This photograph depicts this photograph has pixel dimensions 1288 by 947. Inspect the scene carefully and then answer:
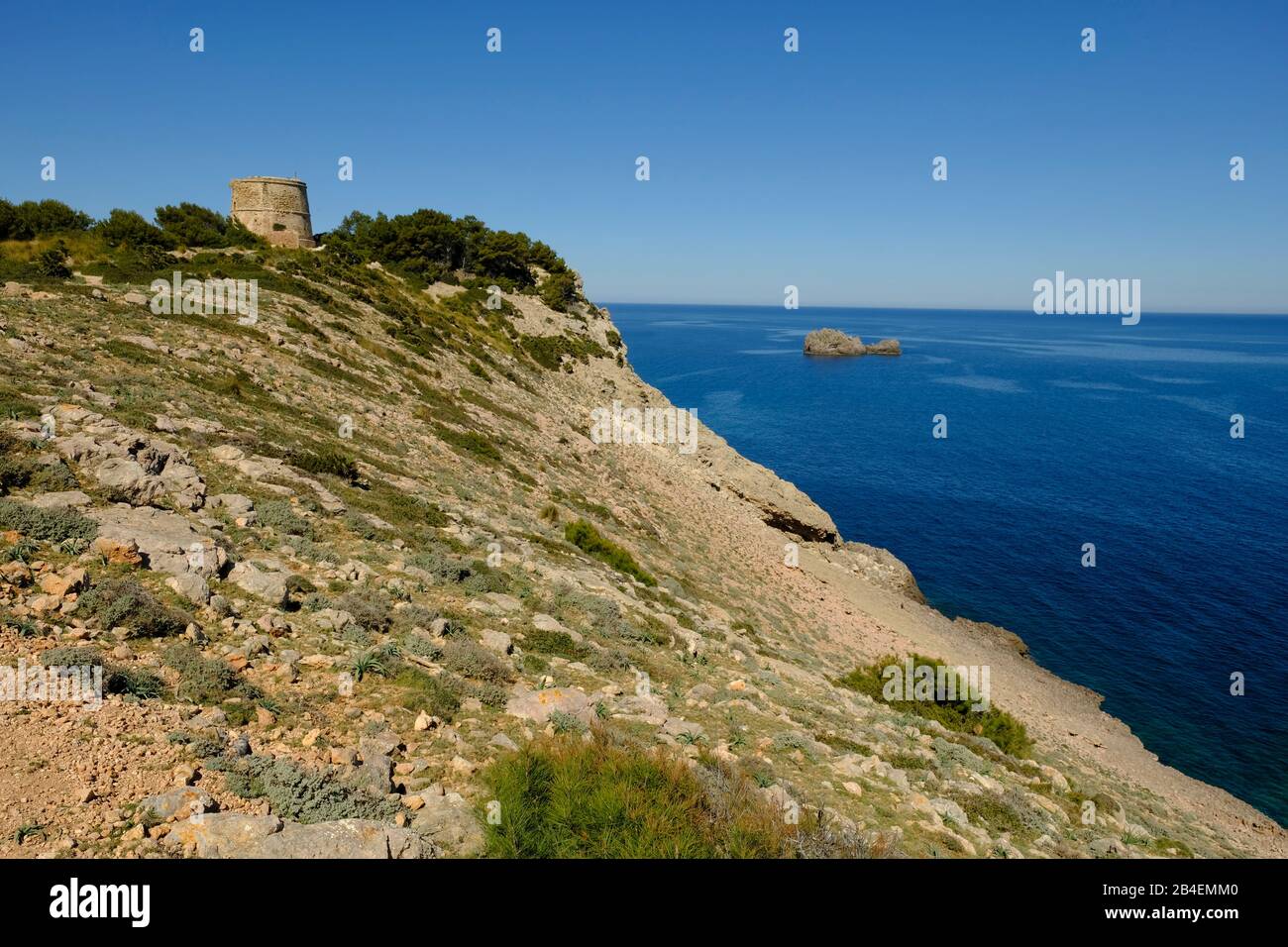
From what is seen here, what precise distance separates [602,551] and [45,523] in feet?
46.9

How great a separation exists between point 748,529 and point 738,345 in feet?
551

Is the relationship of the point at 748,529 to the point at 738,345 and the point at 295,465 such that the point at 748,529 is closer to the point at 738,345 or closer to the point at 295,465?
the point at 295,465

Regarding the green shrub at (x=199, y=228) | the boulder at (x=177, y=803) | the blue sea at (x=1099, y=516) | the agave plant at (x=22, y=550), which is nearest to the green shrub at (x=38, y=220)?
the green shrub at (x=199, y=228)

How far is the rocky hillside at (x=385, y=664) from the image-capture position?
21.2 ft

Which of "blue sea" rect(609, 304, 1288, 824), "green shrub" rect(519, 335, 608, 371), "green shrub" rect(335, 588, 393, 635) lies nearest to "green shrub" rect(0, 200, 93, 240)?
"green shrub" rect(519, 335, 608, 371)

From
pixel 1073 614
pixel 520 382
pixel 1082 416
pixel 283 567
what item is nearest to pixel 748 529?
pixel 520 382

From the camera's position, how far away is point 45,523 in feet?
30.5

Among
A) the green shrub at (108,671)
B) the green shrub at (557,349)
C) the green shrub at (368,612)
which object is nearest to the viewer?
the green shrub at (108,671)

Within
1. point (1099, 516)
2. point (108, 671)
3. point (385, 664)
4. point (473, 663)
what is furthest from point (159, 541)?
point (1099, 516)

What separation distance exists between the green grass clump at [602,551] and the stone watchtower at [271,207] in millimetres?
42800

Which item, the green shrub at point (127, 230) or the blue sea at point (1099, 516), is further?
the green shrub at point (127, 230)

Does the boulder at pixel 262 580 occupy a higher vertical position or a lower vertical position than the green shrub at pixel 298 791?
higher

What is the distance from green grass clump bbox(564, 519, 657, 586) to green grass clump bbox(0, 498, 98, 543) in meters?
13.1

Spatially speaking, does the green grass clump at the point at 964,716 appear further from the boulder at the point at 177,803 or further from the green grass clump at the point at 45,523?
the green grass clump at the point at 45,523
